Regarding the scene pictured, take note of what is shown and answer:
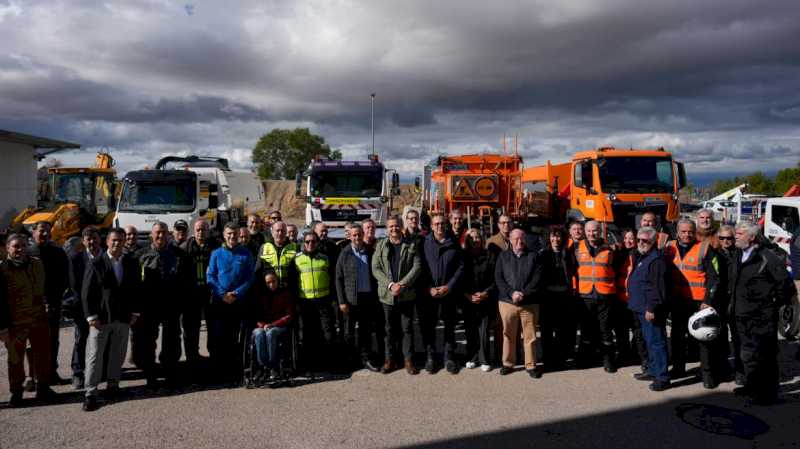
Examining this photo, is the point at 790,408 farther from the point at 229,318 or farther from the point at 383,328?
the point at 229,318

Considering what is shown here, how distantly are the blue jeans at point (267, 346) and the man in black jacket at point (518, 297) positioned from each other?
262cm

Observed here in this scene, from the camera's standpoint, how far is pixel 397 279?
6.41m

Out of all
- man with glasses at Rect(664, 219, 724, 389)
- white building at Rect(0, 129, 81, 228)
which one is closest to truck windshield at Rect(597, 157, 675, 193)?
man with glasses at Rect(664, 219, 724, 389)

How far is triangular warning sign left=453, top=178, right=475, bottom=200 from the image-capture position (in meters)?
13.3

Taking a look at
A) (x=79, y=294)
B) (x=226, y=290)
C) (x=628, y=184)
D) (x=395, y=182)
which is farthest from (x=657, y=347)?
(x=395, y=182)

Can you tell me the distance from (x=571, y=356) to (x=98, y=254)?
18.7 feet

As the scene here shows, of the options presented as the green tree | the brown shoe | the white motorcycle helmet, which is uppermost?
the green tree

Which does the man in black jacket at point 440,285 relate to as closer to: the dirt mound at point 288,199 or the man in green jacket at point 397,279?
the man in green jacket at point 397,279

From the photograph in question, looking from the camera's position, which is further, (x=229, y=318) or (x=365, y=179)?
(x=365, y=179)

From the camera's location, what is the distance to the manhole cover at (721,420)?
477 centimetres

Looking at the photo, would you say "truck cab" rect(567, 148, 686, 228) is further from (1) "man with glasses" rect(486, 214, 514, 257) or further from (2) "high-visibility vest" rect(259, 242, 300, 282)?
(2) "high-visibility vest" rect(259, 242, 300, 282)

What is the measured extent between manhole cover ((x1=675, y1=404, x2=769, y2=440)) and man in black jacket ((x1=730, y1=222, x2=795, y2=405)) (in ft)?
1.49

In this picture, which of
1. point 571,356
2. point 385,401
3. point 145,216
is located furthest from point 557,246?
point 145,216

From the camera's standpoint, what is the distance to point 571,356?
23.0ft
